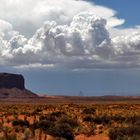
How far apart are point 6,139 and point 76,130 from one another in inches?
407

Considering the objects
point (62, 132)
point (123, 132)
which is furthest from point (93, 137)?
point (123, 132)

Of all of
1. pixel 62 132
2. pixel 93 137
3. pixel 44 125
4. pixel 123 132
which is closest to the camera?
pixel 123 132

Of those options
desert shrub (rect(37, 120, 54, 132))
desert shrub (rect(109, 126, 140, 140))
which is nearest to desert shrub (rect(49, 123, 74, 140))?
desert shrub (rect(37, 120, 54, 132))

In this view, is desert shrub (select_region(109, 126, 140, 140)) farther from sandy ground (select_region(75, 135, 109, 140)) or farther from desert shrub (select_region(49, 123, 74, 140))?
desert shrub (select_region(49, 123, 74, 140))

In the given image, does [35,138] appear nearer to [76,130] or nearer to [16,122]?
[76,130]

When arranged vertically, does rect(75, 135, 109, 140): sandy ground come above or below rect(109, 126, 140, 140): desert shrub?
below

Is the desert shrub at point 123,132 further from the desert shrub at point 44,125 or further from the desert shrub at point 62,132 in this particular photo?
the desert shrub at point 44,125

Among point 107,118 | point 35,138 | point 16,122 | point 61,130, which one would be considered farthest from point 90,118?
point 35,138

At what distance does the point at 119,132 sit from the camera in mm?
32562

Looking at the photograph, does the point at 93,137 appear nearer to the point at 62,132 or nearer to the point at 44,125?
the point at 62,132

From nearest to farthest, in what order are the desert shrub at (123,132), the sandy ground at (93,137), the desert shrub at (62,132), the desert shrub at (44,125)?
1. the desert shrub at (123,132)
2. the desert shrub at (62,132)
3. the sandy ground at (93,137)
4. the desert shrub at (44,125)

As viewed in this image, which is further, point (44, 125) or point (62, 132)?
point (44, 125)

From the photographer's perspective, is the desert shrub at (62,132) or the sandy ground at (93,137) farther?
the sandy ground at (93,137)

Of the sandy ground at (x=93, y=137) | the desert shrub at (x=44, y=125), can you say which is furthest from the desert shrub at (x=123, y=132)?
the desert shrub at (x=44, y=125)
